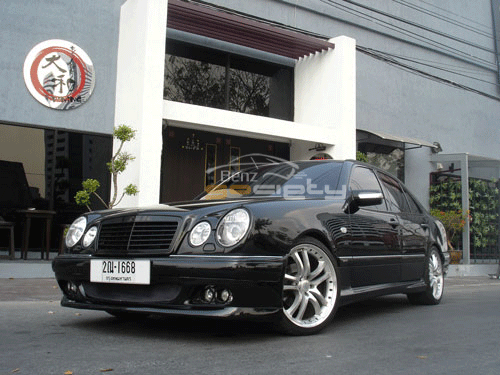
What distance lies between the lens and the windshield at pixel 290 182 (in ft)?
15.6

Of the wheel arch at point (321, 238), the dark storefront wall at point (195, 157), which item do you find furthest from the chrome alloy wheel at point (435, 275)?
the dark storefront wall at point (195, 157)

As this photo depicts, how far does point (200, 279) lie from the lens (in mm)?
3594

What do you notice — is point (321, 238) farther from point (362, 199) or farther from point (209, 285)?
point (209, 285)

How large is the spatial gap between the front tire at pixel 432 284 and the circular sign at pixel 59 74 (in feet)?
22.3

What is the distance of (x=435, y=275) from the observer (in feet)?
20.6

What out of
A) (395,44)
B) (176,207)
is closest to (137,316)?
(176,207)

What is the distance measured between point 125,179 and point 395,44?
29.0 feet

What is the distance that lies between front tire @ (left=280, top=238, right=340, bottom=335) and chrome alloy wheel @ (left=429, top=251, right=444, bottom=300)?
2298 mm

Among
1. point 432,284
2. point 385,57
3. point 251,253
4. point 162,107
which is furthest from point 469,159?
point 251,253

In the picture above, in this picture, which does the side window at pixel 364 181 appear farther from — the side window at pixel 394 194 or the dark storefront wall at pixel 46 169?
the dark storefront wall at pixel 46 169

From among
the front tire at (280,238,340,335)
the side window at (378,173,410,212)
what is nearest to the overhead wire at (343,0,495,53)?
the side window at (378,173,410,212)

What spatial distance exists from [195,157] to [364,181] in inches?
306

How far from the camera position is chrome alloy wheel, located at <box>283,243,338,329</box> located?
4004mm

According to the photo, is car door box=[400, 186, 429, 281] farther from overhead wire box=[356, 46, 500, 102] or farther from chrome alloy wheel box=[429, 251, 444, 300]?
overhead wire box=[356, 46, 500, 102]
